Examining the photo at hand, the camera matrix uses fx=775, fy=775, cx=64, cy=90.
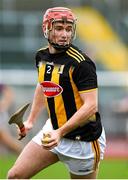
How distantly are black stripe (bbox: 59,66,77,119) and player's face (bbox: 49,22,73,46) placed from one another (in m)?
0.21

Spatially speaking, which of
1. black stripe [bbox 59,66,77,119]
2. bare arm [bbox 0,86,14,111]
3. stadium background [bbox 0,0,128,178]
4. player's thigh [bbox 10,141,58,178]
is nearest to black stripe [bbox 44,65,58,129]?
black stripe [bbox 59,66,77,119]

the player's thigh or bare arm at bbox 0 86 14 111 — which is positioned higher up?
Answer: the player's thigh

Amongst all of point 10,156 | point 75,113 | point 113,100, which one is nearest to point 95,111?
point 75,113

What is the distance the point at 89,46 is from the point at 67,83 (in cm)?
1203

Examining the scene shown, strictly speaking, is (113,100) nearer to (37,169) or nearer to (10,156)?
(10,156)

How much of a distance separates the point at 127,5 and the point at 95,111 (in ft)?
41.5

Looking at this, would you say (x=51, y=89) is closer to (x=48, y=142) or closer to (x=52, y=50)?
(x=52, y=50)

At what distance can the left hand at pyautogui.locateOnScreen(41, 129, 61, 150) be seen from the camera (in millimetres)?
5508

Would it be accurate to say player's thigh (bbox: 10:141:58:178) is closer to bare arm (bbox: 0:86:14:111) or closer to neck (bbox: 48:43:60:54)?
neck (bbox: 48:43:60:54)

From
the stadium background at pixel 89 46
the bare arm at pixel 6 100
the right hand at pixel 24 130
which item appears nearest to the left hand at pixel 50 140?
the right hand at pixel 24 130

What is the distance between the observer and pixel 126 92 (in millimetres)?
16109

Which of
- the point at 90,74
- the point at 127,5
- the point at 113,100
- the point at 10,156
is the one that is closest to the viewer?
the point at 90,74

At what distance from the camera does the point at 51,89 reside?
5.88m

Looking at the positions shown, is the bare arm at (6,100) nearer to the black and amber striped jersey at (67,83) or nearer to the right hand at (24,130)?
the right hand at (24,130)
